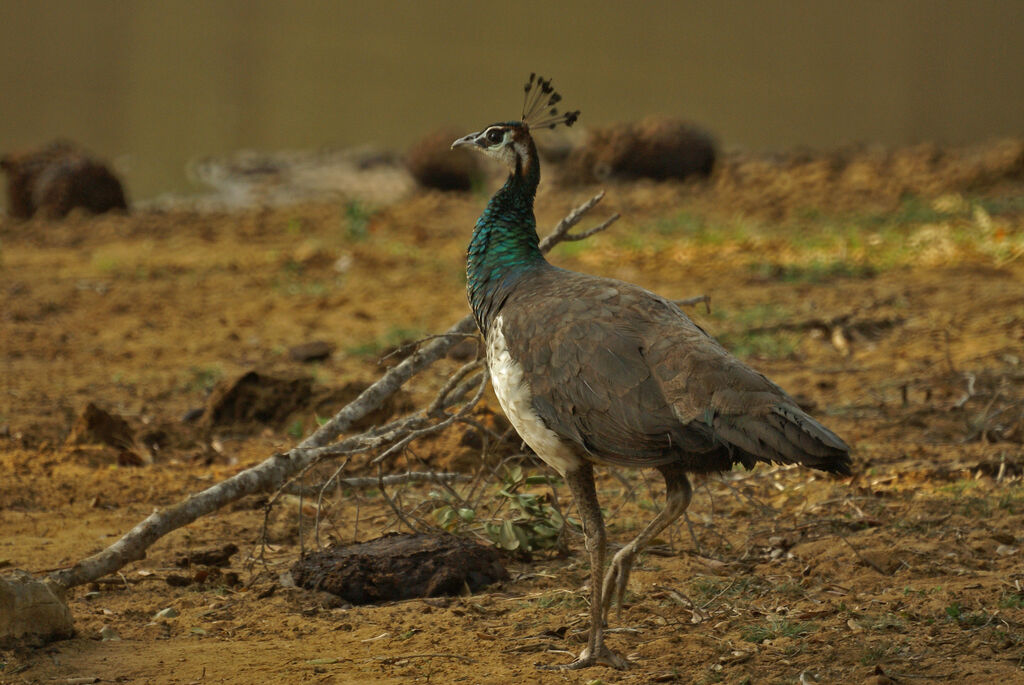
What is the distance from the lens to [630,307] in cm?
366

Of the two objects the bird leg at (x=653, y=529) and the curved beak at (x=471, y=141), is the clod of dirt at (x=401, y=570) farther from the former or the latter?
the curved beak at (x=471, y=141)

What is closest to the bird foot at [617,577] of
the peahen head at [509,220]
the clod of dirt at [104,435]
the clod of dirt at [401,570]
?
the clod of dirt at [401,570]

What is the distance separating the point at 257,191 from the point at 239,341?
7.01 metres

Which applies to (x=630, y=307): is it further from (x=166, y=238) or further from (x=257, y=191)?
(x=257, y=191)

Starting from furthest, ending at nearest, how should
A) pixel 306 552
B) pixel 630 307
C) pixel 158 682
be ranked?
pixel 306 552
pixel 630 307
pixel 158 682

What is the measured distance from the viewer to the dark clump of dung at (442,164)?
1371cm

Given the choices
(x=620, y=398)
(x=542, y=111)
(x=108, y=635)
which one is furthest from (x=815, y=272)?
(x=108, y=635)

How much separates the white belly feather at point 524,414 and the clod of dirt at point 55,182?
10611 mm

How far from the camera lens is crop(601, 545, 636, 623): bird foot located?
353 cm

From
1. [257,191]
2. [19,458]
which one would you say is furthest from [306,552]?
[257,191]

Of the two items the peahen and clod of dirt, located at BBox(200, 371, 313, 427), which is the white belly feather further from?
clod of dirt, located at BBox(200, 371, 313, 427)

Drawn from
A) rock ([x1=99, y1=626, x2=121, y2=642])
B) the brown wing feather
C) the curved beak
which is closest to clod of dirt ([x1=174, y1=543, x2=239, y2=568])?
rock ([x1=99, y1=626, x2=121, y2=642])

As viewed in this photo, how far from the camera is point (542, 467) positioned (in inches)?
198

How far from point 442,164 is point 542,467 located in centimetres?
917
